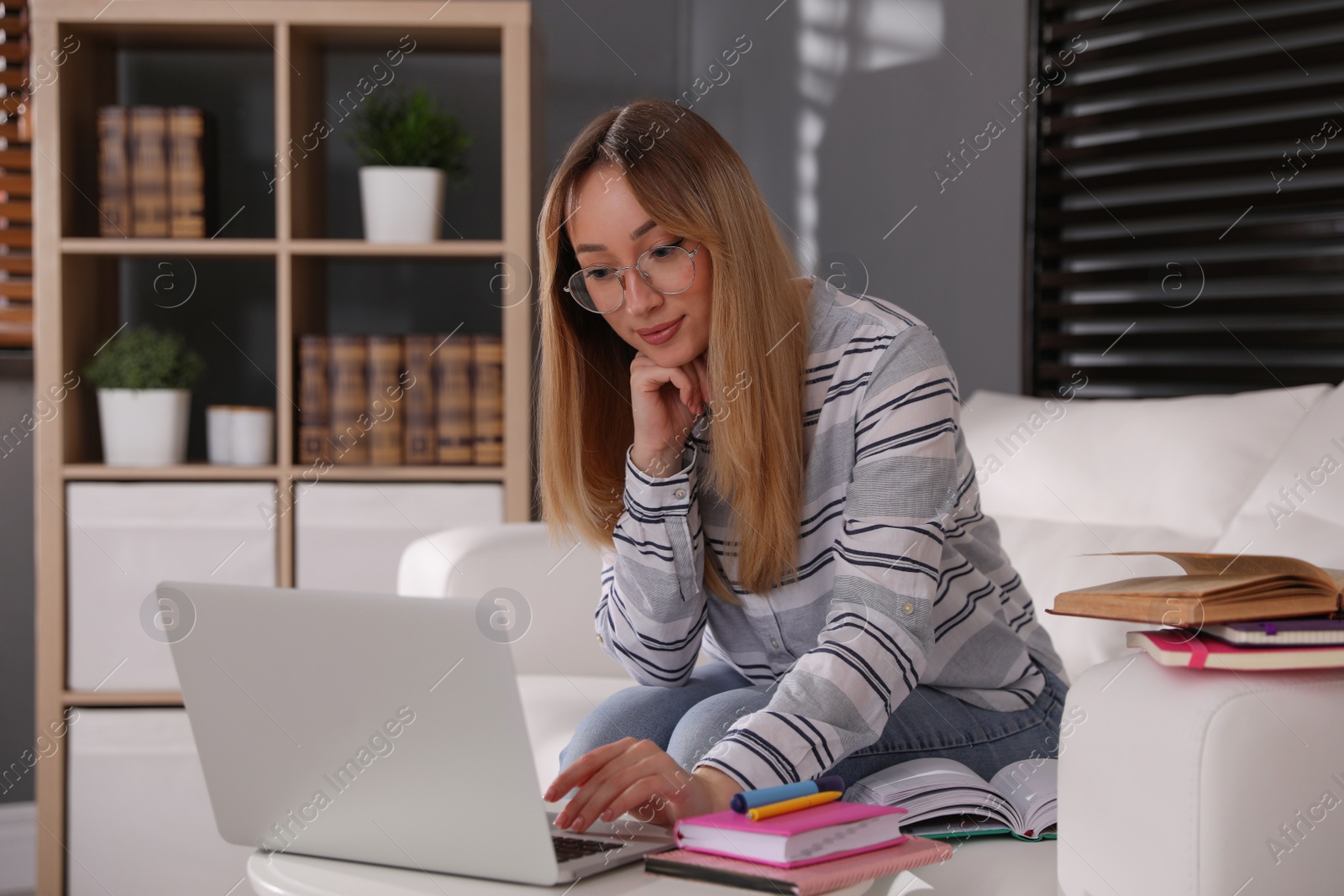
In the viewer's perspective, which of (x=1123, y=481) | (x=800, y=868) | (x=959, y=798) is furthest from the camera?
(x=1123, y=481)

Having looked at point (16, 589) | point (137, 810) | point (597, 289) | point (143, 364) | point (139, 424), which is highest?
point (597, 289)

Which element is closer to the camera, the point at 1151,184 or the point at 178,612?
the point at 178,612

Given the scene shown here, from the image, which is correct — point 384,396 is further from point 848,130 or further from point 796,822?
point 796,822

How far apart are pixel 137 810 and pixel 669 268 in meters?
1.73

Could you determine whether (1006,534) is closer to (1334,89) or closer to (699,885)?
(1334,89)

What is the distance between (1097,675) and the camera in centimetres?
96

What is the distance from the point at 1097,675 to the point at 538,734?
0.83 m

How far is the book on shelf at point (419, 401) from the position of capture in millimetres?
2410

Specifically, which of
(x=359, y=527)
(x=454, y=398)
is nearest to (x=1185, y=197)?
(x=454, y=398)

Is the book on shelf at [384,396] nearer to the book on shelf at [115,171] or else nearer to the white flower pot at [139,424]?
the white flower pot at [139,424]

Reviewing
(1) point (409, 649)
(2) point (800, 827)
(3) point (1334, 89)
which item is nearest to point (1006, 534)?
(3) point (1334, 89)

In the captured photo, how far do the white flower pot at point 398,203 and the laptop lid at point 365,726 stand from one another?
1610 millimetres

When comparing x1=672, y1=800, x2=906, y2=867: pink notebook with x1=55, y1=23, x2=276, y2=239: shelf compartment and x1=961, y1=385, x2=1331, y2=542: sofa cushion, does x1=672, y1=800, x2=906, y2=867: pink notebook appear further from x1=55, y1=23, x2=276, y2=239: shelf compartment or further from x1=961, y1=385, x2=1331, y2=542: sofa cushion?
x1=55, y1=23, x2=276, y2=239: shelf compartment

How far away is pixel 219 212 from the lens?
271cm
